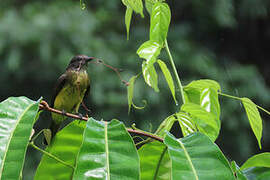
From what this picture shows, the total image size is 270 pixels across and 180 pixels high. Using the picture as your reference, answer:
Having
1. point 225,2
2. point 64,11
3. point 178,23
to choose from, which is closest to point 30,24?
point 64,11

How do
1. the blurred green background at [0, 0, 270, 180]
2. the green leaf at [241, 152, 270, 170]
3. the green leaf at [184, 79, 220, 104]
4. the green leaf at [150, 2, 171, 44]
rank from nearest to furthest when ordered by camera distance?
the green leaf at [241, 152, 270, 170]
the green leaf at [150, 2, 171, 44]
the green leaf at [184, 79, 220, 104]
the blurred green background at [0, 0, 270, 180]

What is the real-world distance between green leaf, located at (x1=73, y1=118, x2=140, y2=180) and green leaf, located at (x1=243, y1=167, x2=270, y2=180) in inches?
12.5

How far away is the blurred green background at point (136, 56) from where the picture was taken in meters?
5.04

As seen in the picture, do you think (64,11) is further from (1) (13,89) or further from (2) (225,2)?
(2) (225,2)

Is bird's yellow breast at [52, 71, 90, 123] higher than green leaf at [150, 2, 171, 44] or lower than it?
lower

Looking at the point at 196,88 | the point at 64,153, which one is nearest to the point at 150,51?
the point at 196,88

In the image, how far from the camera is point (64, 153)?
0.83 metres

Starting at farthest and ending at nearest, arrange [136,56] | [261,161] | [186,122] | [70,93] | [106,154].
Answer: [136,56], [70,93], [186,122], [261,161], [106,154]

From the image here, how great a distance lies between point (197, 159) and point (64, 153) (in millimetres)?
325

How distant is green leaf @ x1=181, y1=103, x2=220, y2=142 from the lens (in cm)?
88

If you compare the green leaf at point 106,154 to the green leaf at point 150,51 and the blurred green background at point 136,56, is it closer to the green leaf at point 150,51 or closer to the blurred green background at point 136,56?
the green leaf at point 150,51

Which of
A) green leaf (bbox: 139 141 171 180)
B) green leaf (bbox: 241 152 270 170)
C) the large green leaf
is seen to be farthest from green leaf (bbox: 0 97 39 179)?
green leaf (bbox: 241 152 270 170)

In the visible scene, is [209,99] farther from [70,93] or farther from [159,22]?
[70,93]

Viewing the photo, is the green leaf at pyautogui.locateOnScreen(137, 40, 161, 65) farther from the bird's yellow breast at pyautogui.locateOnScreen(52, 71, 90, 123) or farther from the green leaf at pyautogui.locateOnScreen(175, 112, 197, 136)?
the bird's yellow breast at pyautogui.locateOnScreen(52, 71, 90, 123)
